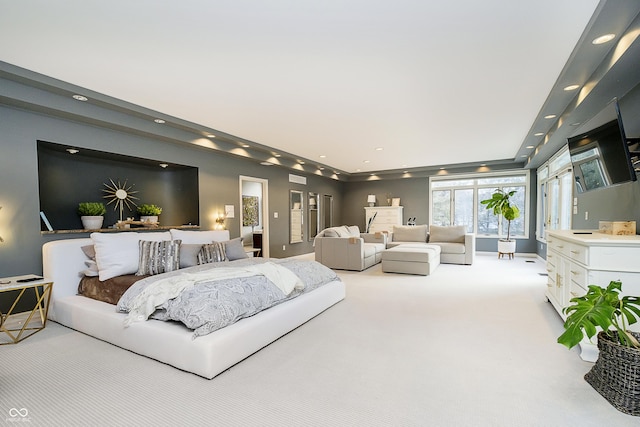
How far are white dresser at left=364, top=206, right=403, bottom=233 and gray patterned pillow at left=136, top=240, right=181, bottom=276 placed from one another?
7.42 meters

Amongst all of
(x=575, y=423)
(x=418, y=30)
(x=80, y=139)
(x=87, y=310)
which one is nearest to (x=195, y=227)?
(x=80, y=139)

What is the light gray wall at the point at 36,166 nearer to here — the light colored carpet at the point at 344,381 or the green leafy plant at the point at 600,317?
the light colored carpet at the point at 344,381

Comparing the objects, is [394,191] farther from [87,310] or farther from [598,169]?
[87,310]

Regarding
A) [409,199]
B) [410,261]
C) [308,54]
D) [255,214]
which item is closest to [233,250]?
[308,54]

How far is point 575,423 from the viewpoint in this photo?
1660mm

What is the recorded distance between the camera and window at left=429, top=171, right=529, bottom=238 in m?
8.31

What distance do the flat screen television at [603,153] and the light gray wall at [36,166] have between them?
5.62 meters

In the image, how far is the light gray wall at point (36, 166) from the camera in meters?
3.34

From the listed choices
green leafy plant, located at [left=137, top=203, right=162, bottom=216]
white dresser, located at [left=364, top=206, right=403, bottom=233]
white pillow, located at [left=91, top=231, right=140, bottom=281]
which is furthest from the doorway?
white dresser, located at [left=364, top=206, right=403, bottom=233]

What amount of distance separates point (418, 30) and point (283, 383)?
2889 millimetres

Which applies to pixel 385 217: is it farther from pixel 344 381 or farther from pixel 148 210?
pixel 344 381

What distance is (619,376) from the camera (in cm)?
181

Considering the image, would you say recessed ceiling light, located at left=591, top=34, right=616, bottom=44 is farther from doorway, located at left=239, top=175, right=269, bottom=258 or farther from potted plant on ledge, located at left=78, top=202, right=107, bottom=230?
potted plant on ledge, located at left=78, top=202, right=107, bottom=230

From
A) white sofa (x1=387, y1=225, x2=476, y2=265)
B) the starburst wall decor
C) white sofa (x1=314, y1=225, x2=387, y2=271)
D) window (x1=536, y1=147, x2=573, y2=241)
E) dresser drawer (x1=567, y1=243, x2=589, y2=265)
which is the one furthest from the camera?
white sofa (x1=387, y1=225, x2=476, y2=265)
